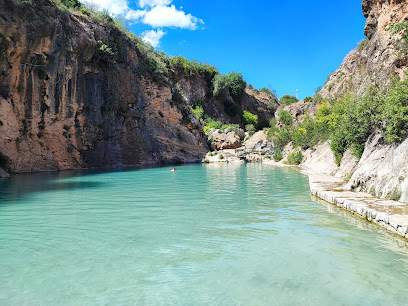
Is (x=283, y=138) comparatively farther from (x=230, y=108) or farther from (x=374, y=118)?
(x=374, y=118)

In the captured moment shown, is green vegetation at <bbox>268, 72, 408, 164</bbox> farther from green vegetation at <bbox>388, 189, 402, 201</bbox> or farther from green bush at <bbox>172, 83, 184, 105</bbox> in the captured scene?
green bush at <bbox>172, 83, 184, 105</bbox>

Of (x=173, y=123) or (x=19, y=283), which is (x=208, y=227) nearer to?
(x=19, y=283)

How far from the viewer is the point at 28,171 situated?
25.7 meters

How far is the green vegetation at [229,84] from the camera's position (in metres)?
65.2

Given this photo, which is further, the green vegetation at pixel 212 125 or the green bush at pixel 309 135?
the green vegetation at pixel 212 125

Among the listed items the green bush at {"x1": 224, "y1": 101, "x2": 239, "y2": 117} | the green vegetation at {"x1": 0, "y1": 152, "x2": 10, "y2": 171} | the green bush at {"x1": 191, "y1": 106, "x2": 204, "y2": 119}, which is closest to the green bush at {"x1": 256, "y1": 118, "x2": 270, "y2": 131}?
the green bush at {"x1": 224, "y1": 101, "x2": 239, "y2": 117}

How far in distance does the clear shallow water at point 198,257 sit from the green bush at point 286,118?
A: 4342 cm

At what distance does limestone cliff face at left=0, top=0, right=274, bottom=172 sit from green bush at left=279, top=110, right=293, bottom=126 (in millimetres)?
15940

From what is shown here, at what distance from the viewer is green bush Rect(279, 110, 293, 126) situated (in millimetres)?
50844

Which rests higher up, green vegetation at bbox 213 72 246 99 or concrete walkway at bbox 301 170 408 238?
green vegetation at bbox 213 72 246 99

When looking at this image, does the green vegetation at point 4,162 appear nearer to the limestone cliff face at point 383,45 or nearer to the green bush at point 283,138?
the limestone cliff face at point 383,45

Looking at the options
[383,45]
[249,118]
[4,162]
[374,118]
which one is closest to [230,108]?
[249,118]

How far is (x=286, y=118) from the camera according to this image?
51438mm

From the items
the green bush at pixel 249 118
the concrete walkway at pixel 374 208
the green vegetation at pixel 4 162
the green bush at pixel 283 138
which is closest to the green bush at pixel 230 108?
the green bush at pixel 249 118
